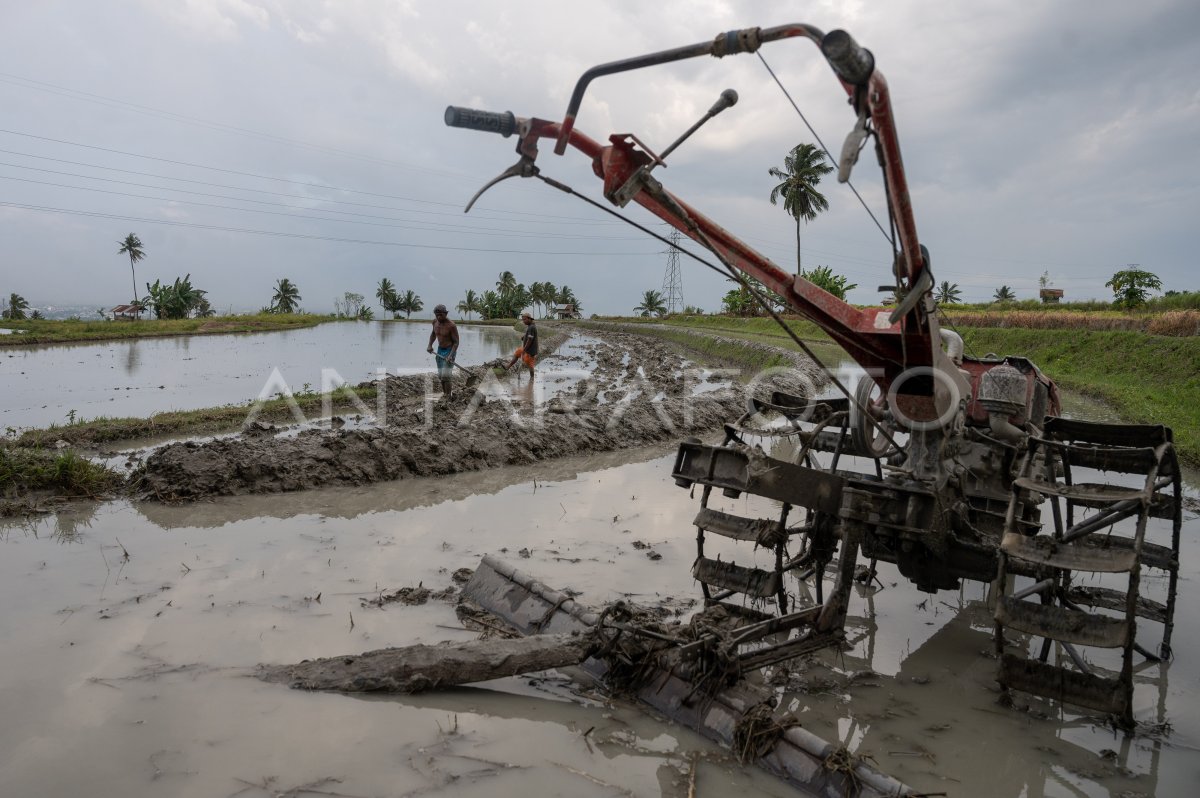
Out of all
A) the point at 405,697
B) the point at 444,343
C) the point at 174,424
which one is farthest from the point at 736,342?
the point at 405,697

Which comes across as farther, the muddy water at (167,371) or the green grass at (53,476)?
the muddy water at (167,371)

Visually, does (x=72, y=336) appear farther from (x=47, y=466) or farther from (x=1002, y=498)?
(x=1002, y=498)

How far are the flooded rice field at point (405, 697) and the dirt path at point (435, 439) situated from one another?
32.2 inches

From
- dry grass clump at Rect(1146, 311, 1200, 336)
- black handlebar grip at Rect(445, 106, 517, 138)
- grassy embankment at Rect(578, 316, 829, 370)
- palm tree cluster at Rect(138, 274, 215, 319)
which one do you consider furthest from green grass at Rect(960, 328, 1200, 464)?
palm tree cluster at Rect(138, 274, 215, 319)

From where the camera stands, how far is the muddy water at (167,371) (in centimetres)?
1431

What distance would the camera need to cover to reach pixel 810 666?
498 cm

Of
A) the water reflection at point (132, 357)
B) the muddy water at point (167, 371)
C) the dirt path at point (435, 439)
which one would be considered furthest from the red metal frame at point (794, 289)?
the water reflection at point (132, 357)

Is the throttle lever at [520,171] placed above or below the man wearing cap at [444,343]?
above

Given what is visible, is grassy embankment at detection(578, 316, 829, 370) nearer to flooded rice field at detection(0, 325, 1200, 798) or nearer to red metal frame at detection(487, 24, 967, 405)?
flooded rice field at detection(0, 325, 1200, 798)

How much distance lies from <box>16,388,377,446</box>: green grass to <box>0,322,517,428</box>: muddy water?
1.65m

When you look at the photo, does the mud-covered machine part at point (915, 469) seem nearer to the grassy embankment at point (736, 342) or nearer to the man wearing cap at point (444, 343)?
the man wearing cap at point (444, 343)

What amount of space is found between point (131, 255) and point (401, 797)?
3625 inches

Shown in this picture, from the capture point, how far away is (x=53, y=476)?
7.89 m

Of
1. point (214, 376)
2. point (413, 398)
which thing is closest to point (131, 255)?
point (214, 376)
